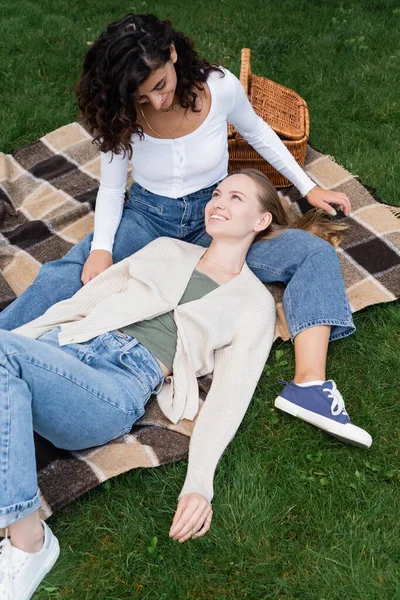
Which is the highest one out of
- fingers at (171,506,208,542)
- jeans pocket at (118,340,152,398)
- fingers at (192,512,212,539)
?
jeans pocket at (118,340,152,398)

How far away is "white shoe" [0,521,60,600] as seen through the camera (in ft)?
8.62

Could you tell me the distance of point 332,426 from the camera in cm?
327

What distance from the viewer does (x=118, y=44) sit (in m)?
3.30

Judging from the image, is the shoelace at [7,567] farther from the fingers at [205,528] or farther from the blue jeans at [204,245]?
the blue jeans at [204,245]

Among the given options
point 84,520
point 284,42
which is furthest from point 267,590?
point 284,42

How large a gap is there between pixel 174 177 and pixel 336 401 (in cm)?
162

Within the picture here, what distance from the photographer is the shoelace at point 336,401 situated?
10.9ft

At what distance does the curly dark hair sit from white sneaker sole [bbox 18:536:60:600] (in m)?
2.10

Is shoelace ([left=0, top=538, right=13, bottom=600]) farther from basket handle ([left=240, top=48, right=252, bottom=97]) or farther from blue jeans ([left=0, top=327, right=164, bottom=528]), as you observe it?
basket handle ([left=240, top=48, right=252, bottom=97])

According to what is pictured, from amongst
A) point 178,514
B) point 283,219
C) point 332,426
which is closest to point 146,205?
point 283,219

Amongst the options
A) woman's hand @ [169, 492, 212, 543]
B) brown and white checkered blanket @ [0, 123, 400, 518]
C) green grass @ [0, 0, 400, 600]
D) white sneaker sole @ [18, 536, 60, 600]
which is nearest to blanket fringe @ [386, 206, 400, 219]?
brown and white checkered blanket @ [0, 123, 400, 518]

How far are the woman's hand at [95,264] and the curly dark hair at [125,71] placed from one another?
60cm

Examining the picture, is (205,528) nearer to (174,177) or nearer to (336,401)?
(336,401)

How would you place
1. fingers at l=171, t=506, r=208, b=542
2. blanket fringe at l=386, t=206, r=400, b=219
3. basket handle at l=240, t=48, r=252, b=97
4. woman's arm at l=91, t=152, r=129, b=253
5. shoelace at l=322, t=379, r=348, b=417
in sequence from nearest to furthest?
fingers at l=171, t=506, r=208, b=542, shoelace at l=322, t=379, r=348, b=417, woman's arm at l=91, t=152, r=129, b=253, blanket fringe at l=386, t=206, r=400, b=219, basket handle at l=240, t=48, r=252, b=97
